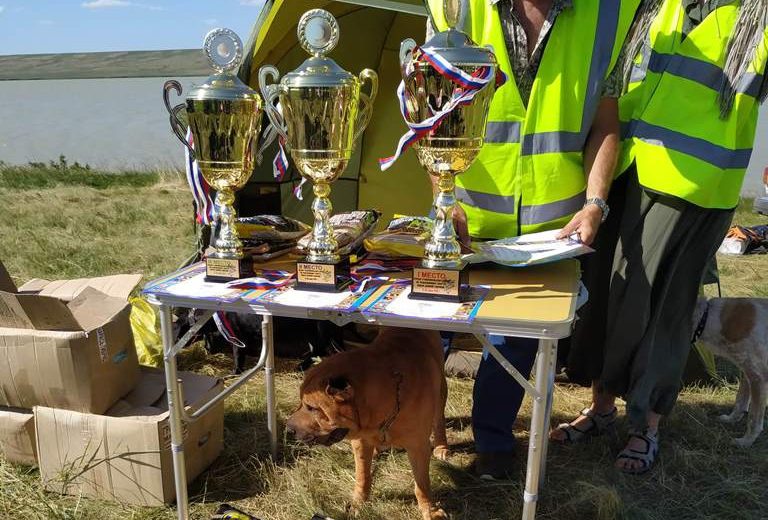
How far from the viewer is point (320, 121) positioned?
1.70 m

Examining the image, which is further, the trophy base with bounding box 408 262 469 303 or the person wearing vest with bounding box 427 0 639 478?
the person wearing vest with bounding box 427 0 639 478

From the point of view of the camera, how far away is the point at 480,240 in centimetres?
216

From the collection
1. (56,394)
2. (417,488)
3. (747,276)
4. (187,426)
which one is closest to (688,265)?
(417,488)

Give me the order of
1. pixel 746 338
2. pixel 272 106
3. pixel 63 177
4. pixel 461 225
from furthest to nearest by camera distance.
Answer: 1. pixel 63 177
2. pixel 746 338
3. pixel 461 225
4. pixel 272 106

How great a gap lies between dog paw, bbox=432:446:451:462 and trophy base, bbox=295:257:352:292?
3.91ft

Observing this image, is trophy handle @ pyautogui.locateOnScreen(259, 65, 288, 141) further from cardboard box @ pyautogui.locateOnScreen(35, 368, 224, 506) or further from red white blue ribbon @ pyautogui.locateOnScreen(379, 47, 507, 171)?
cardboard box @ pyautogui.locateOnScreen(35, 368, 224, 506)

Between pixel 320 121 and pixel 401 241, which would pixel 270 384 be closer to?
pixel 401 241

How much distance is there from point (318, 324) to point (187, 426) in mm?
1365

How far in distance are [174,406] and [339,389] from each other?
0.62 metres

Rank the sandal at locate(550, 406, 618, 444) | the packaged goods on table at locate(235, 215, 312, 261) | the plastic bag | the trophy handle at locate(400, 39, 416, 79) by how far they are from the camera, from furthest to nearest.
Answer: the plastic bag < the sandal at locate(550, 406, 618, 444) < the packaged goods on table at locate(235, 215, 312, 261) < the trophy handle at locate(400, 39, 416, 79)

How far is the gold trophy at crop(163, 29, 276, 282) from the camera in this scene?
1.79 metres

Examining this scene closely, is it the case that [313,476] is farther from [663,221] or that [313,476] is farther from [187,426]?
[663,221]

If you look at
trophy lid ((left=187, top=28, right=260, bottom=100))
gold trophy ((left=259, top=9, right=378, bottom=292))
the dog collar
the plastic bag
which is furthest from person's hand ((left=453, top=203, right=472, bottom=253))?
the plastic bag

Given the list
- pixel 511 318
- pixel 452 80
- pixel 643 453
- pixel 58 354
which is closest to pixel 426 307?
pixel 511 318
